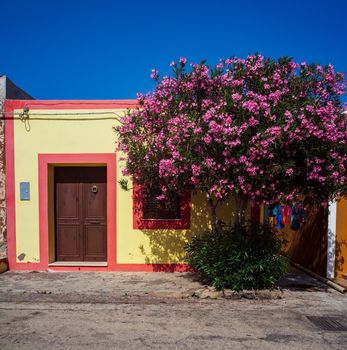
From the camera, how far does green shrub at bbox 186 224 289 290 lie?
6500 millimetres

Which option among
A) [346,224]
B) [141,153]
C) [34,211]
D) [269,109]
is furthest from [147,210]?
[346,224]

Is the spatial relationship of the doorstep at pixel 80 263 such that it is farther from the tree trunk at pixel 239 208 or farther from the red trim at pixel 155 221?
the tree trunk at pixel 239 208

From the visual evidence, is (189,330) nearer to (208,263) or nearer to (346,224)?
(208,263)

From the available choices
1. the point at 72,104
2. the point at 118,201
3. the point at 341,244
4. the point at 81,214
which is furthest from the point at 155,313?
the point at 72,104

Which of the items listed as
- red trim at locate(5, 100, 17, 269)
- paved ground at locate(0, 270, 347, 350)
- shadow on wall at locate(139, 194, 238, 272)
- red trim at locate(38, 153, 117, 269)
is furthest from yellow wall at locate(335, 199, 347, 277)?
red trim at locate(5, 100, 17, 269)

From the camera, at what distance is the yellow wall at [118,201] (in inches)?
331

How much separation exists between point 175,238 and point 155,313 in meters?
2.86

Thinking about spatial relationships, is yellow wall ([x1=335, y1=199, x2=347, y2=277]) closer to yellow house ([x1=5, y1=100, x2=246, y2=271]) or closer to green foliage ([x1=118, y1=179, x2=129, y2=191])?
yellow house ([x1=5, y1=100, x2=246, y2=271])


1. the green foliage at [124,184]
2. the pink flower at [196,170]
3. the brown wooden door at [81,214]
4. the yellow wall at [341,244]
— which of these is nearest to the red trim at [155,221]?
the green foliage at [124,184]

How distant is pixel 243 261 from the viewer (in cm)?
653

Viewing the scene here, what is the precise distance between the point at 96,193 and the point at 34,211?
151 centimetres

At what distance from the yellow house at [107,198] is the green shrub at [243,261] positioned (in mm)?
1618

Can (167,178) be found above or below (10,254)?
above

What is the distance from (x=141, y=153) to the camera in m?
6.74
